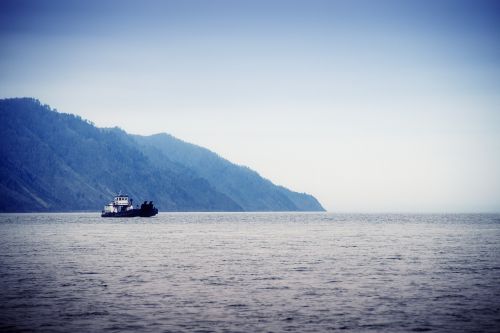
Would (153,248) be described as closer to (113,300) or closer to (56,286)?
(56,286)

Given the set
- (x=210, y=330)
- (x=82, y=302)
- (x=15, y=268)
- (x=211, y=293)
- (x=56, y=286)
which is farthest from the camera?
(x=15, y=268)

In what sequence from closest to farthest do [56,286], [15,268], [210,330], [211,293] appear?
[210,330] → [211,293] → [56,286] → [15,268]

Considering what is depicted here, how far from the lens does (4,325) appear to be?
2469 centimetres

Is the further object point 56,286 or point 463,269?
point 463,269

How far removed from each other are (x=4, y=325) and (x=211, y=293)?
→ 1278 cm

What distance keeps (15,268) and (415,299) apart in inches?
1307

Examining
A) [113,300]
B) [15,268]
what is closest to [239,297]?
[113,300]

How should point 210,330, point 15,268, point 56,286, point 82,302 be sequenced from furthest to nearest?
1. point 15,268
2. point 56,286
3. point 82,302
4. point 210,330

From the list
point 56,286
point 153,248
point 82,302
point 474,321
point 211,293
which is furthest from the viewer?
point 153,248

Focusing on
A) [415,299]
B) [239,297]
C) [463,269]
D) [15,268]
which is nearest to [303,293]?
[239,297]

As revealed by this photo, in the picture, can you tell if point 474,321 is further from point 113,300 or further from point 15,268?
point 15,268

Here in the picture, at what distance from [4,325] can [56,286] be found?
1195 centimetres

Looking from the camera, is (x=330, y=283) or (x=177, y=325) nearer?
(x=177, y=325)

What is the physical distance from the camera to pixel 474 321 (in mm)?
26031
